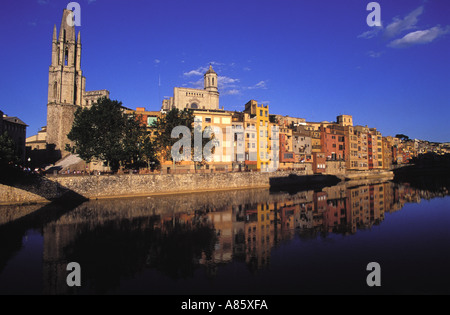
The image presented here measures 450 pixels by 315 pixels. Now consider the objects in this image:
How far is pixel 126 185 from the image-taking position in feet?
146

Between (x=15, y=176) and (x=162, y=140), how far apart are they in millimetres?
24423

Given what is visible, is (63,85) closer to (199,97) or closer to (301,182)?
(199,97)

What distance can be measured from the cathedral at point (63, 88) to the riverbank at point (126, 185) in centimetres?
3559

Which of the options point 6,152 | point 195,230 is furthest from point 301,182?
point 6,152

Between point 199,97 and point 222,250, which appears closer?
point 222,250

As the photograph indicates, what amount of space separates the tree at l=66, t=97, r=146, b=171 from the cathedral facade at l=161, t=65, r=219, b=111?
1491 inches

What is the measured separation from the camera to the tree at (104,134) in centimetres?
4494

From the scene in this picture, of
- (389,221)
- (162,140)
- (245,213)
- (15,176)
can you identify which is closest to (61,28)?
(162,140)

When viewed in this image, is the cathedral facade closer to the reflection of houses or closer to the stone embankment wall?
the stone embankment wall

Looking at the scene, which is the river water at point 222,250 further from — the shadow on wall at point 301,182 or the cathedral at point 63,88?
the cathedral at point 63,88

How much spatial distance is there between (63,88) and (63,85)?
0.98 m

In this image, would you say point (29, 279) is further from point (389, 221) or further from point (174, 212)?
point (389, 221)

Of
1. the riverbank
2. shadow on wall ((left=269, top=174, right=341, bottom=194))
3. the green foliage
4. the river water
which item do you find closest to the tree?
the riverbank

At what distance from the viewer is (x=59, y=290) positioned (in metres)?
12.7
